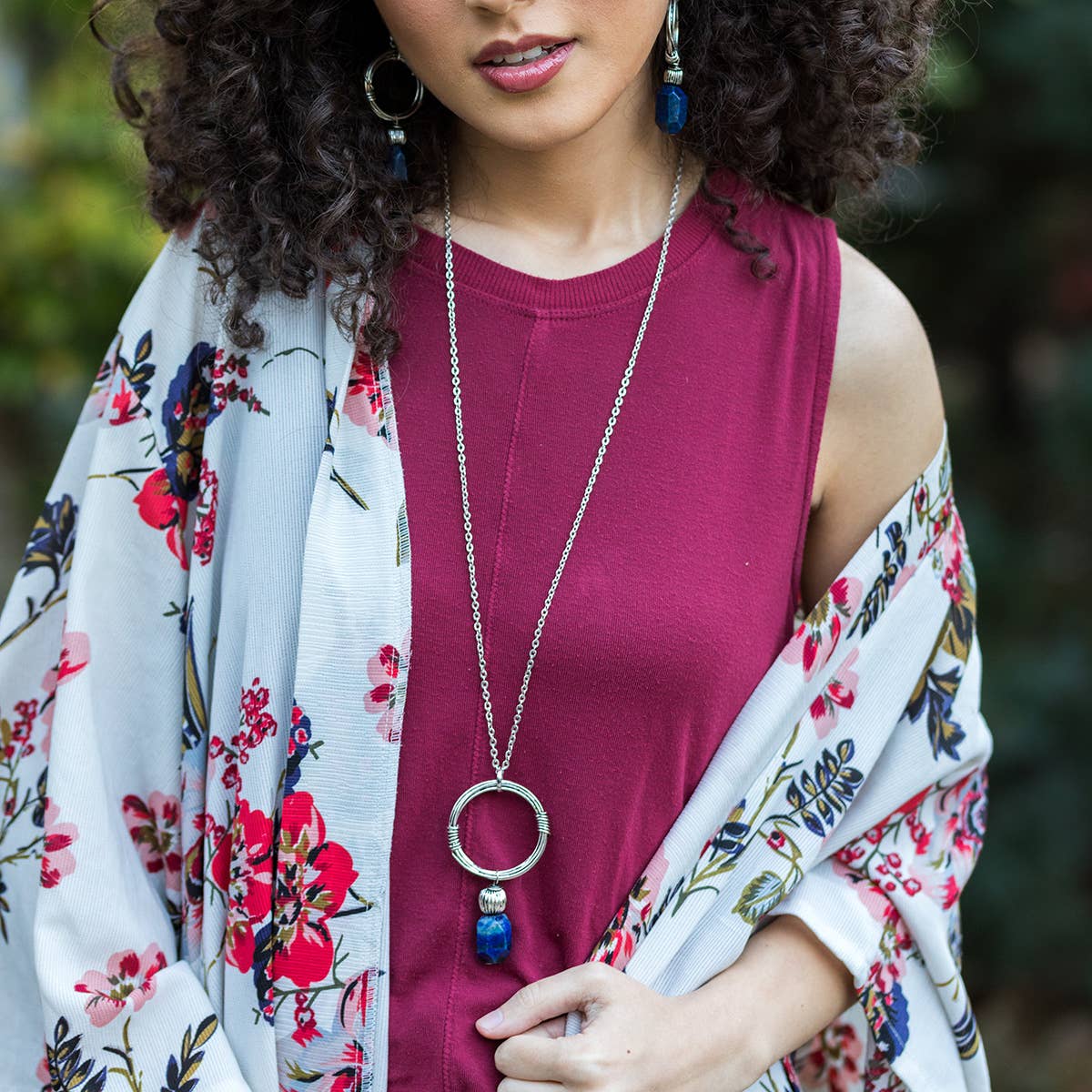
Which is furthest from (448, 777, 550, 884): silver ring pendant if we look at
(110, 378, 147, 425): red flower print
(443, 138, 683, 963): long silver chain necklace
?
(110, 378, 147, 425): red flower print

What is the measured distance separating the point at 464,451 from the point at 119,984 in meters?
0.58

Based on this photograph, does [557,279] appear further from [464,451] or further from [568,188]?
[464,451]

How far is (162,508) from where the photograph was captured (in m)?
1.42

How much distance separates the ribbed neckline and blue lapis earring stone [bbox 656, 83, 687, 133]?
10 centimetres

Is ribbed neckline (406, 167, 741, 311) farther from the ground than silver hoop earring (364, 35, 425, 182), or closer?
closer

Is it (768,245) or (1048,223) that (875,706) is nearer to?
(768,245)

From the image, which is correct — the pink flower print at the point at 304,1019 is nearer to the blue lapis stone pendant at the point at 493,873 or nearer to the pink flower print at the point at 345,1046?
the pink flower print at the point at 345,1046

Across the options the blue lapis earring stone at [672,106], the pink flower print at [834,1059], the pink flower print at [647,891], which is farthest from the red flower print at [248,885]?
the blue lapis earring stone at [672,106]

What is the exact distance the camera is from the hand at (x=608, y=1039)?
4.30 feet

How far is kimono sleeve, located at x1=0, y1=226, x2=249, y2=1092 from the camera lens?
1336 mm

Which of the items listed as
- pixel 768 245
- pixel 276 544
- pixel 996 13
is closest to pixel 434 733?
pixel 276 544

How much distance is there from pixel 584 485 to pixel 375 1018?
0.53 m

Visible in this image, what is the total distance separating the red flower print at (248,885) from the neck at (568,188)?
62 centimetres

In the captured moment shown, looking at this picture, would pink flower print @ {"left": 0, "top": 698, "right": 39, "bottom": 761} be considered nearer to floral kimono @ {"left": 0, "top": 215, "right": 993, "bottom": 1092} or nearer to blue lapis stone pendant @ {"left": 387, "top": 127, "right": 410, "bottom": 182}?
floral kimono @ {"left": 0, "top": 215, "right": 993, "bottom": 1092}
